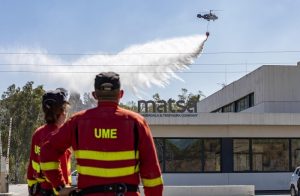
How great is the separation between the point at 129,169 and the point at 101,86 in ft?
2.09

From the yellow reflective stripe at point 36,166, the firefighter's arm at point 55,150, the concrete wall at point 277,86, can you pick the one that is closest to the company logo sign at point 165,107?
the concrete wall at point 277,86

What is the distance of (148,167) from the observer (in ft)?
14.5

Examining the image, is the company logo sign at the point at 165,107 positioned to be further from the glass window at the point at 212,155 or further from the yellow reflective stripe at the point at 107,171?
the yellow reflective stripe at the point at 107,171

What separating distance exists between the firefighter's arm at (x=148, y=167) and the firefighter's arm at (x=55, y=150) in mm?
536

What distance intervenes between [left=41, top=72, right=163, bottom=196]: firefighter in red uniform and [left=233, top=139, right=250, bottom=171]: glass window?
108 feet

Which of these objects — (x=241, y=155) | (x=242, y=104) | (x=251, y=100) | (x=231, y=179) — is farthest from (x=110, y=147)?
(x=242, y=104)

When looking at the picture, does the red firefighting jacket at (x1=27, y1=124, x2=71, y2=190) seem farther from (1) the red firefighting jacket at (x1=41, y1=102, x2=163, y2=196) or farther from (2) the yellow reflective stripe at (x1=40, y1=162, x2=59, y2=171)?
(1) the red firefighting jacket at (x1=41, y1=102, x2=163, y2=196)

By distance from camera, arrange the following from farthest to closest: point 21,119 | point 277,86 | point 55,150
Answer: point 21,119, point 277,86, point 55,150

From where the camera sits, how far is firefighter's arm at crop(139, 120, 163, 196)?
4.39 m

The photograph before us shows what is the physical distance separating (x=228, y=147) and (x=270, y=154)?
8.72 feet

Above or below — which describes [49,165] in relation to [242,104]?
below

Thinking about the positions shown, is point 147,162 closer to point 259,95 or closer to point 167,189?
point 167,189

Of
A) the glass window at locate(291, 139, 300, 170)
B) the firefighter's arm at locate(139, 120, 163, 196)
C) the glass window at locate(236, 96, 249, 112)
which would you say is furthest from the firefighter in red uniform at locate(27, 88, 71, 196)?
the glass window at locate(236, 96, 249, 112)

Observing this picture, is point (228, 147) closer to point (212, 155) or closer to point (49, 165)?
point (212, 155)
